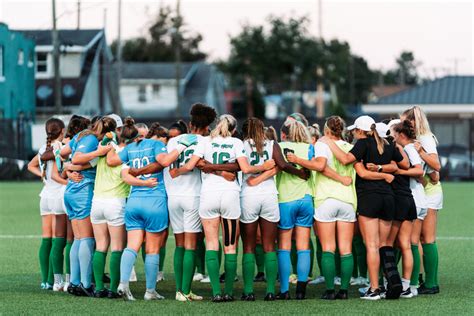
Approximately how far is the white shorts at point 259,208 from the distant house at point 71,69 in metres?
48.2

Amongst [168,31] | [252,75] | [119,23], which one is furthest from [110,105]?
[168,31]

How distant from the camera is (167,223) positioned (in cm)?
1123

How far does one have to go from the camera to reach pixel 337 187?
1131cm

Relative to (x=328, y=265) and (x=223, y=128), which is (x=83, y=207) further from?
(x=328, y=265)

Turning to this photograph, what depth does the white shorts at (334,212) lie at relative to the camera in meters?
11.2

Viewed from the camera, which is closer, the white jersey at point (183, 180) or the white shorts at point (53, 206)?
the white jersey at point (183, 180)

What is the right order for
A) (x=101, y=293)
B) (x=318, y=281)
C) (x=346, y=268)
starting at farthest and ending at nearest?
(x=318, y=281) < (x=101, y=293) < (x=346, y=268)

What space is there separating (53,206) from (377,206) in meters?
3.90

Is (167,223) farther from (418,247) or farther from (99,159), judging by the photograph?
(418,247)

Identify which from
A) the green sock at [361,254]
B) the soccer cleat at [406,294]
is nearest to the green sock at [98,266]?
the green sock at [361,254]

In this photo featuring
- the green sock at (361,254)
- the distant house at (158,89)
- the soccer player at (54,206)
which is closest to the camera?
the soccer player at (54,206)

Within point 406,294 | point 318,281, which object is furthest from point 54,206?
point 406,294

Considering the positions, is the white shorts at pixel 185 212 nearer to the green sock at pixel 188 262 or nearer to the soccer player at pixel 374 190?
the green sock at pixel 188 262

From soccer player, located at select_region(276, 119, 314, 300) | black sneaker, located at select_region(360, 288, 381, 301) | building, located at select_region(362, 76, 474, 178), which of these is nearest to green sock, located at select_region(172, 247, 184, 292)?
soccer player, located at select_region(276, 119, 314, 300)
